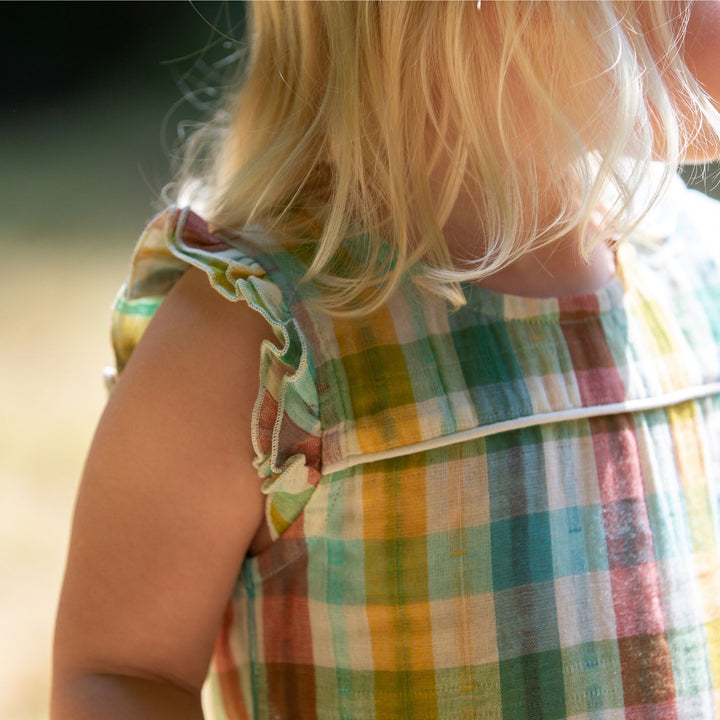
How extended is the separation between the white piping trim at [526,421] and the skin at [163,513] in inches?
2.9

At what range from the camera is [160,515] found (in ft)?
1.83

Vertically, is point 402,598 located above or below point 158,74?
below

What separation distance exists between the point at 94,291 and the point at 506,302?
1477mm

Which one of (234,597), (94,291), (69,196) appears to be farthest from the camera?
(69,196)

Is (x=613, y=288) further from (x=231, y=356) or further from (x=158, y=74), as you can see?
(x=158, y=74)

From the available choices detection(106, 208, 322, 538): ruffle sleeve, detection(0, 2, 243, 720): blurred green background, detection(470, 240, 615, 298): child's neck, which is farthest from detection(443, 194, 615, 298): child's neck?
detection(0, 2, 243, 720): blurred green background

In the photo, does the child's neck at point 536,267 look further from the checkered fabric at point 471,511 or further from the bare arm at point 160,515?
the bare arm at point 160,515

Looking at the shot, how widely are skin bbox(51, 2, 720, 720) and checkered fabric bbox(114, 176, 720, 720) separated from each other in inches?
1.0

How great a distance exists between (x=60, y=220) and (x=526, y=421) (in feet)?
6.10

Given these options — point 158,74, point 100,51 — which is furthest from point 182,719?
point 158,74

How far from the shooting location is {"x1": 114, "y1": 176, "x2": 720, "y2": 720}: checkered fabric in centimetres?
55

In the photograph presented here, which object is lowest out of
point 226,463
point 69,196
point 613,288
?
point 226,463

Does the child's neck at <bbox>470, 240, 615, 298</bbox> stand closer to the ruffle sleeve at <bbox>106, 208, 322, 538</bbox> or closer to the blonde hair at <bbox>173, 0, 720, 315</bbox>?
the blonde hair at <bbox>173, 0, 720, 315</bbox>

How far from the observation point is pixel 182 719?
1.88 feet
